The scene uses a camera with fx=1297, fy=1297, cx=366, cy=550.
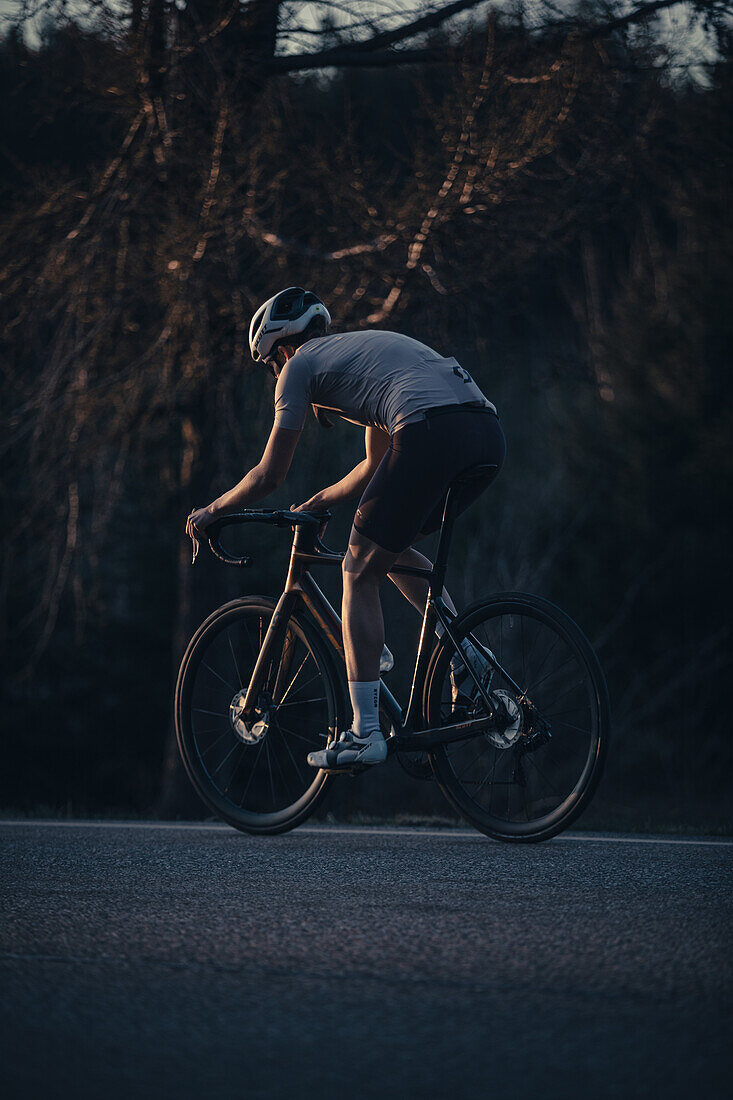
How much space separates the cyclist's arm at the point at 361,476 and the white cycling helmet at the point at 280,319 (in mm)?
452

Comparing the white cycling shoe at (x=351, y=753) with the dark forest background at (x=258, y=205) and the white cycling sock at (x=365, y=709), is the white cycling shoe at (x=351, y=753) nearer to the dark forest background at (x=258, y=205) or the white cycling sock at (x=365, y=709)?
the white cycling sock at (x=365, y=709)

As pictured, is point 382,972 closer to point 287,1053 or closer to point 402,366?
point 287,1053

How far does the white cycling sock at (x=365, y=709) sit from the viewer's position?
4.39 metres

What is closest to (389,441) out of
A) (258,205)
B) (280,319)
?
(280,319)

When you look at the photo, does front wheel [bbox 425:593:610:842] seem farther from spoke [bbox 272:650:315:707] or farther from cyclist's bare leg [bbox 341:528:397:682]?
spoke [bbox 272:650:315:707]

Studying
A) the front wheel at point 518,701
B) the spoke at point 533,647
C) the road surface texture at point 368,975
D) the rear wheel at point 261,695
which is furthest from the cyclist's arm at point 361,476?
the road surface texture at point 368,975

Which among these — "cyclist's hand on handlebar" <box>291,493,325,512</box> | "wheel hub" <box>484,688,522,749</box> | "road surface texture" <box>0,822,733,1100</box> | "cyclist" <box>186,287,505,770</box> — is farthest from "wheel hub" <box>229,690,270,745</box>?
"wheel hub" <box>484,688,522,749</box>

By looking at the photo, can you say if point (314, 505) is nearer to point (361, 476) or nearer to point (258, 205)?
point (361, 476)

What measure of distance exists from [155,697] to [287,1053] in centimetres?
1150

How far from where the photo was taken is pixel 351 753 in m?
4.36

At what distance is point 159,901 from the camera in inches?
136

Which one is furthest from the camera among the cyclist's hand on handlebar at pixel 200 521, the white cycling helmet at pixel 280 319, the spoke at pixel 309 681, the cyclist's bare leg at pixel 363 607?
the spoke at pixel 309 681

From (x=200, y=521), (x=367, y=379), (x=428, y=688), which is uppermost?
(x=367, y=379)

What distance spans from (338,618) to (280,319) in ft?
3.58
